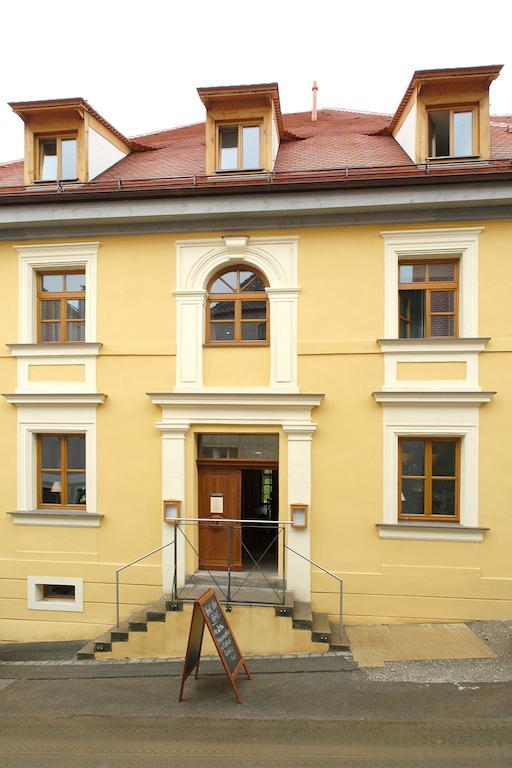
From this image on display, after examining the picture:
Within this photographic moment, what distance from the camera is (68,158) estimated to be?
9.85 meters

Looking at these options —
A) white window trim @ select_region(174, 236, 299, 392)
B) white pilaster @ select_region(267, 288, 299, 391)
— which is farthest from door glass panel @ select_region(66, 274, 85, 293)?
white pilaster @ select_region(267, 288, 299, 391)

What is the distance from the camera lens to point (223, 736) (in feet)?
19.1

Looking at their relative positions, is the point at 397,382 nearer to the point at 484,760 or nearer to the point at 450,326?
the point at 450,326

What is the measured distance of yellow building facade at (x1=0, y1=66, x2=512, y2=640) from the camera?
27.9 ft

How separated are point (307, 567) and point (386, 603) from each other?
142 centimetres

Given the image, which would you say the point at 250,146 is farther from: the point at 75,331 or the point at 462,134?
the point at 75,331

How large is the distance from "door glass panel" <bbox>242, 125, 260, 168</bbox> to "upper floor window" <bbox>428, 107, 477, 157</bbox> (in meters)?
3.06

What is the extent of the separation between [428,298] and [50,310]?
22.2 feet

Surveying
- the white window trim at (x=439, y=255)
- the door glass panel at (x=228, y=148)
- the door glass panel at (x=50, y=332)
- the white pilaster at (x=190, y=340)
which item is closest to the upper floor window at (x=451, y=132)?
the white window trim at (x=439, y=255)

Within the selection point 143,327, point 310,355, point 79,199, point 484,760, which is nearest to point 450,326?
point 310,355

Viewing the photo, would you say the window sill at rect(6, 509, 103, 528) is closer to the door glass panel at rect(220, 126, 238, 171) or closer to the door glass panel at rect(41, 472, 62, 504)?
the door glass panel at rect(41, 472, 62, 504)

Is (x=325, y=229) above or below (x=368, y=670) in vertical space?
above

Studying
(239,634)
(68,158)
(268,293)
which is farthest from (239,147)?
(239,634)

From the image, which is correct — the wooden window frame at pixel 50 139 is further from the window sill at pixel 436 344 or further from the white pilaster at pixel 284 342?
the window sill at pixel 436 344
